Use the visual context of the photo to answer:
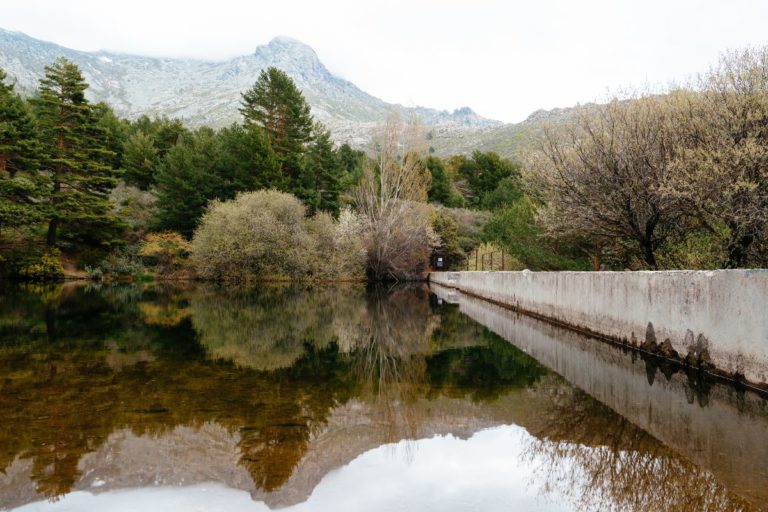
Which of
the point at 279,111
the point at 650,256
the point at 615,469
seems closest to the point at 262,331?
the point at 615,469

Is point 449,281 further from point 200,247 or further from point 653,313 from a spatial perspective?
point 653,313

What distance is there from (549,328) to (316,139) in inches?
1745

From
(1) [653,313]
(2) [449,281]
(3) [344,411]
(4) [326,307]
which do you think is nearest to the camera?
(3) [344,411]

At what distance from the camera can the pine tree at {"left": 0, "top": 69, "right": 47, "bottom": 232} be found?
33088 mm

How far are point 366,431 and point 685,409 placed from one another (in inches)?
125

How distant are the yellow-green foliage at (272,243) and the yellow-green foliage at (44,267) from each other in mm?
9234

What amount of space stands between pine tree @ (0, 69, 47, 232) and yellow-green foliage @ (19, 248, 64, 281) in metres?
3.01

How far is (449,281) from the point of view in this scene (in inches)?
1433

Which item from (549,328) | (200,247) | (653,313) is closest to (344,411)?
(653,313)

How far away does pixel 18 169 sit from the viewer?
118 feet

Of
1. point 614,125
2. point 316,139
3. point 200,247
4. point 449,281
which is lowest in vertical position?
point 449,281

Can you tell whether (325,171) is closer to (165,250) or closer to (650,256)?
(165,250)

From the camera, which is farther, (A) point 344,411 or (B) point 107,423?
(A) point 344,411

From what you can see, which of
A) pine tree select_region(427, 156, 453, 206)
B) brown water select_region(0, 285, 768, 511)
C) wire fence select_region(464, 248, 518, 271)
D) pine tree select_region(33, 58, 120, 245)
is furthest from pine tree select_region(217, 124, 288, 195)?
brown water select_region(0, 285, 768, 511)
